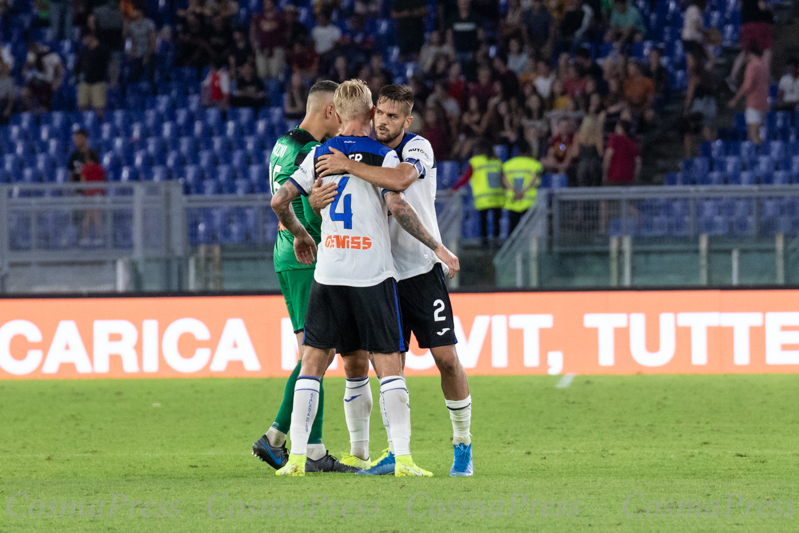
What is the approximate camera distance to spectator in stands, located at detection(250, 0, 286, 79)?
1892cm

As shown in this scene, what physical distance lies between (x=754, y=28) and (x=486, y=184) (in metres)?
6.30

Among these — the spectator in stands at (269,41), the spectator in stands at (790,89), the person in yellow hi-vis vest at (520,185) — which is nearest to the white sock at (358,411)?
the person in yellow hi-vis vest at (520,185)

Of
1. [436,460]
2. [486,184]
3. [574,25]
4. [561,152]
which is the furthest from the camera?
[574,25]

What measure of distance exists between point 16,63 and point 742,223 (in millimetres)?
13710

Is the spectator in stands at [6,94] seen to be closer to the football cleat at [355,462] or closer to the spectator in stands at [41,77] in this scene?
the spectator in stands at [41,77]

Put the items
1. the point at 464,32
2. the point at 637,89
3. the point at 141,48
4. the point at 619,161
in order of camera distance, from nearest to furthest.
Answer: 1. the point at 619,161
2. the point at 637,89
3. the point at 464,32
4. the point at 141,48

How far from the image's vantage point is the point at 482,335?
11648 millimetres

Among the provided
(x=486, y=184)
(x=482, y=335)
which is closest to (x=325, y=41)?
(x=486, y=184)

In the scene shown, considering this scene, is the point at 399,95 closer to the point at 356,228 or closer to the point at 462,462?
the point at 356,228

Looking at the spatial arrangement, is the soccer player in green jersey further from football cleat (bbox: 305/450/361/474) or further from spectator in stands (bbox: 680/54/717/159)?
spectator in stands (bbox: 680/54/717/159)

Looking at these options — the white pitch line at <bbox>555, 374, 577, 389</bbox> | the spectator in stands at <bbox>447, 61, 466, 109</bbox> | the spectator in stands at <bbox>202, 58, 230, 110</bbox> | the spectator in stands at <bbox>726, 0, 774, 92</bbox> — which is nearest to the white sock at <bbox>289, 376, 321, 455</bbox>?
the white pitch line at <bbox>555, 374, 577, 389</bbox>

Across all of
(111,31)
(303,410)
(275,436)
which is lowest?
(275,436)

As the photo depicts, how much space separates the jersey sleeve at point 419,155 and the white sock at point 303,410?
1159 mm

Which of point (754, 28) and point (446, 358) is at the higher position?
point (754, 28)
